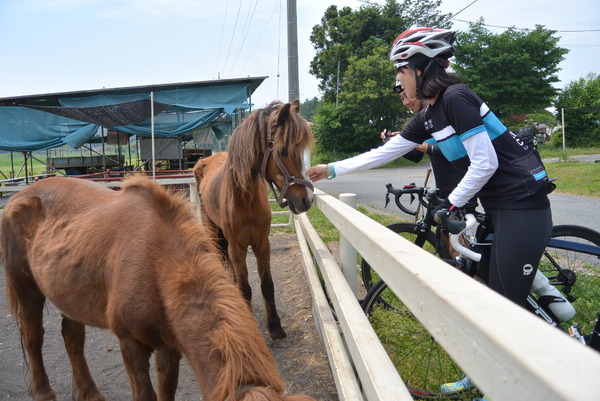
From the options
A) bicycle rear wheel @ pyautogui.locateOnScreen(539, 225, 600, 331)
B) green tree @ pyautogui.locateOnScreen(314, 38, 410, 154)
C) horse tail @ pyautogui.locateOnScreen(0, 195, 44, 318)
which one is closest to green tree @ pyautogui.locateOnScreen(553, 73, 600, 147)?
green tree @ pyautogui.locateOnScreen(314, 38, 410, 154)

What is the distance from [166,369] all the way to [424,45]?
2.33 meters

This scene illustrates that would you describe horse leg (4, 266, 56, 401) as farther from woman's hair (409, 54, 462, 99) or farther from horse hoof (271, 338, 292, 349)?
woman's hair (409, 54, 462, 99)

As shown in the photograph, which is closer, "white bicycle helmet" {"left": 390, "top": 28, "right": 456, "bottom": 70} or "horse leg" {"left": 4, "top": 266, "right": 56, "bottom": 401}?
"white bicycle helmet" {"left": 390, "top": 28, "right": 456, "bottom": 70}

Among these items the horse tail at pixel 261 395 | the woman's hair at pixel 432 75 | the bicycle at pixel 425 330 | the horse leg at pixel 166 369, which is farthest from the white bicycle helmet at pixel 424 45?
the horse leg at pixel 166 369

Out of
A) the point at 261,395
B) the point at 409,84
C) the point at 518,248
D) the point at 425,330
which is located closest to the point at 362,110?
the point at 425,330

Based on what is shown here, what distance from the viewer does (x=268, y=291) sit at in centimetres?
431

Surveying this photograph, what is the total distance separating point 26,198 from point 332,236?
5.03 m

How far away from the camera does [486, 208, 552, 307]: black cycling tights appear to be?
Answer: 2176 mm

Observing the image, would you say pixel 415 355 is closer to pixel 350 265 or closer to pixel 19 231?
pixel 350 265

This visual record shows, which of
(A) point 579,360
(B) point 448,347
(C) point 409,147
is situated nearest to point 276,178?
(C) point 409,147

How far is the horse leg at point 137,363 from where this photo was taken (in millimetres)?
2330

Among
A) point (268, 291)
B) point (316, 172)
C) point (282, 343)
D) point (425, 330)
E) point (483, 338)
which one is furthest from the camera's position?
point (268, 291)

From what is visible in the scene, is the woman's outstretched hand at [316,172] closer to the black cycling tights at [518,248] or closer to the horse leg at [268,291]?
the horse leg at [268,291]

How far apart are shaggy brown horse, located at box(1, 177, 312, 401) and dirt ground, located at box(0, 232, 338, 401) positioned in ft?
1.21
